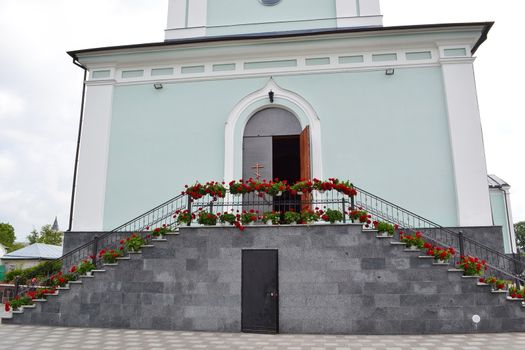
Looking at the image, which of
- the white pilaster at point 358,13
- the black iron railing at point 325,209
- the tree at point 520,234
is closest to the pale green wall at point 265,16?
the white pilaster at point 358,13

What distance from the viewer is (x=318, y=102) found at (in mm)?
11391

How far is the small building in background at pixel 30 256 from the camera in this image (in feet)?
62.2

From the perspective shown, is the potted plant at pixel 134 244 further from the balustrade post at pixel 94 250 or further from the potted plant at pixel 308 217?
the potted plant at pixel 308 217

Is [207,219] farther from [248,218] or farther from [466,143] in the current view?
[466,143]

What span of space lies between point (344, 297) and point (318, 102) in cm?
583

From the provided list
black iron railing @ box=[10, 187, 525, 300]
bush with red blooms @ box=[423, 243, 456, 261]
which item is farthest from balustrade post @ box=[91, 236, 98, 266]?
bush with red blooms @ box=[423, 243, 456, 261]

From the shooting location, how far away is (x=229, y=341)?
7.27 metres

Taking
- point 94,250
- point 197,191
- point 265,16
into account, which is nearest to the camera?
point 197,191

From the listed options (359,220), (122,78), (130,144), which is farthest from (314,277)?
(122,78)

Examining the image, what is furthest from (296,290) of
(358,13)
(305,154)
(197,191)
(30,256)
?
(30,256)

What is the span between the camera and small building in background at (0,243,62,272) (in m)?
19.0

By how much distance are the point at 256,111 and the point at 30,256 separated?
14911 millimetres

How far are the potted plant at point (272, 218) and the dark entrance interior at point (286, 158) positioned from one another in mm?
3218

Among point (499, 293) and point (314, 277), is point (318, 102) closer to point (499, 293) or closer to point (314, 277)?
point (314, 277)
